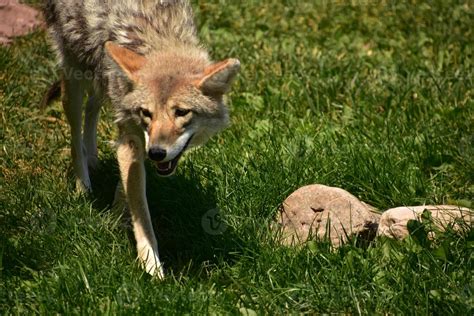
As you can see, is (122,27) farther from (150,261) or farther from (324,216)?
(324,216)

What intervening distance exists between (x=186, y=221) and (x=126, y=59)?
1.21 metres

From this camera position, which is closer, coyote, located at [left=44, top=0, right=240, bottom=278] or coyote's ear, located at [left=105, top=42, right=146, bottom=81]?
coyote, located at [left=44, top=0, right=240, bottom=278]

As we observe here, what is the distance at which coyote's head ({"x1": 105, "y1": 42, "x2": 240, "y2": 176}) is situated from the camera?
4.59 metres

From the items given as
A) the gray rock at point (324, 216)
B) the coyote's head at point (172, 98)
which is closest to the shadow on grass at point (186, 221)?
the gray rock at point (324, 216)

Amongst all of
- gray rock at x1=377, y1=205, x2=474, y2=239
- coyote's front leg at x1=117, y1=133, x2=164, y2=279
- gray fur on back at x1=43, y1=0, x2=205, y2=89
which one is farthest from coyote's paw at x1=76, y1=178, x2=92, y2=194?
gray rock at x1=377, y1=205, x2=474, y2=239

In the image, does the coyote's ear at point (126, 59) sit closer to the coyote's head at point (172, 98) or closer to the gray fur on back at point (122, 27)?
the coyote's head at point (172, 98)

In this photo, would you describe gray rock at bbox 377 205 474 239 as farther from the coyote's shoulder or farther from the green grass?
the coyote's shoulder

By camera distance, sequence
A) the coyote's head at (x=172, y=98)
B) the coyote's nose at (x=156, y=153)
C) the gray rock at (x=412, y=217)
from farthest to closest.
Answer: the gray rock at (x=412, y=217)
the coyote's head at (x=172, y=98)
the coyote's nose at (x=156, y=153)

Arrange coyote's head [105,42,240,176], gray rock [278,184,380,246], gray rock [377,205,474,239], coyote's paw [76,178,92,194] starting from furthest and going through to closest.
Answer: coyote's paw [76,178,92,194]
gray rock [278,184,380,246]
gray rock [377,205,474,239]
coyote's head [105,42,240,176]

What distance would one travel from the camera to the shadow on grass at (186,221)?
511 cm

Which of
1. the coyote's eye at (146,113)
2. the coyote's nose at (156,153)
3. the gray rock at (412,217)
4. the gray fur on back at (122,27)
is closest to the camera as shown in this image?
the coyote's nose at (156,153)

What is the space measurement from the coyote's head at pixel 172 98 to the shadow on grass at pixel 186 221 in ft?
1.94

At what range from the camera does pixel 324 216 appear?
5141mm

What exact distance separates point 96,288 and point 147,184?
149 centimetres
